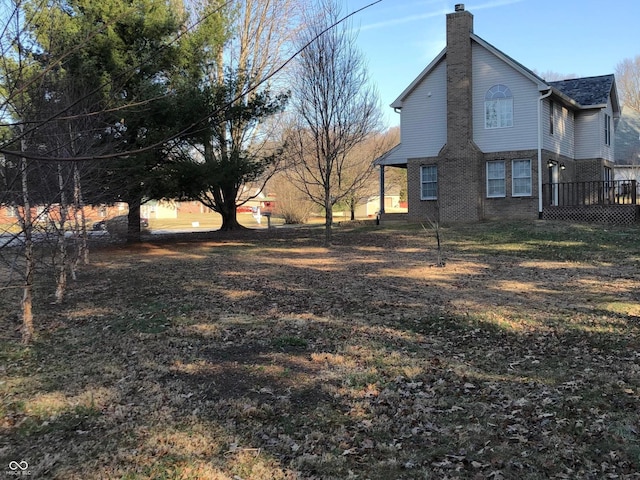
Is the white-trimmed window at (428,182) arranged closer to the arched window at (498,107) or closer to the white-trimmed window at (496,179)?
the white-trimmed window at (496,179)

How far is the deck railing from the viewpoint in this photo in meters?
21.0

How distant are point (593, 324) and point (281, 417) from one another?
15.5 ft

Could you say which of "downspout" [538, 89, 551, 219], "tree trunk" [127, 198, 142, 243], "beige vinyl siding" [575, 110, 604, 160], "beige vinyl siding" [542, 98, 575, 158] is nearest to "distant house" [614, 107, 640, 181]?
"beige vinyl siding" [575, 110, 604, 160]

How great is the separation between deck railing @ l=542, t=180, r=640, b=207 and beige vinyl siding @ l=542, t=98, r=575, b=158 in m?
1.55

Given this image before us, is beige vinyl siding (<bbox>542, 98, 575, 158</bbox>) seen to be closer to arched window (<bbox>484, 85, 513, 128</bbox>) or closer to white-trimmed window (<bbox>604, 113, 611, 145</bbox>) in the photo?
arched window (<bbox>484, 85, 513, 128</bbox>)

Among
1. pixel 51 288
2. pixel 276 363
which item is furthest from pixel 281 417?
pixel 51 288

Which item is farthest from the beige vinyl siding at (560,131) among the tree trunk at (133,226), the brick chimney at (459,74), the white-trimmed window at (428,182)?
the tree trunk at (133,226)

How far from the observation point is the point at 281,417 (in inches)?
177

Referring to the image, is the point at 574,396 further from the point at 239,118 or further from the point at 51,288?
the point at 239,118

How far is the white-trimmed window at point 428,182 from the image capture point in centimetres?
2267

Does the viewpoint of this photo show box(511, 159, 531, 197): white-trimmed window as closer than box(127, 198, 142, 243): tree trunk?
No

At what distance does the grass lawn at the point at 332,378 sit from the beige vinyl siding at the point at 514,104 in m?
10.8

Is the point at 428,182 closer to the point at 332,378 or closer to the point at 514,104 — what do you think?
the point at 514,104

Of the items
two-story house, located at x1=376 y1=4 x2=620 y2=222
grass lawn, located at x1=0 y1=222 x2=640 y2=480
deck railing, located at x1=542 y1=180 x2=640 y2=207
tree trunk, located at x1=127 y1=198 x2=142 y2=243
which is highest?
two-story house, located at x1=376 y1=4 x2=620 y2=222
